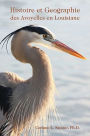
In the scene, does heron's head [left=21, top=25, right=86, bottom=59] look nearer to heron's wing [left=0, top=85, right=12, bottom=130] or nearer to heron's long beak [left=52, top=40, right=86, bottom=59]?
heron's long beak [left=52, top=40, right=86, bottom=59]

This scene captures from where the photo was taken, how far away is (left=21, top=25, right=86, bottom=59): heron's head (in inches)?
294

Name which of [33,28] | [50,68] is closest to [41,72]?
[50,68]

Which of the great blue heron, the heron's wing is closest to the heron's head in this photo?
the great blue heron

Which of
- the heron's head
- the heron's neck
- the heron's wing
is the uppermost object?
the heron's head

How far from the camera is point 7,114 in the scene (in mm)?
7621

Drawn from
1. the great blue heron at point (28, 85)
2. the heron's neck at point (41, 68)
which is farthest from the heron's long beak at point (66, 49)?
the heron's neck at point (41, 68)

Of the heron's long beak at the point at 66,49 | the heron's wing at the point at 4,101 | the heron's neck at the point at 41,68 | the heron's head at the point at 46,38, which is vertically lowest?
the heron's wing at the point at 4,101

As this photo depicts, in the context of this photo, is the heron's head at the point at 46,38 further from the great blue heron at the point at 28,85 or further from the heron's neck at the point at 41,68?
the heron's neck at the point at 41,68

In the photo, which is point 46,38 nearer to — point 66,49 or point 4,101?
point 66,49

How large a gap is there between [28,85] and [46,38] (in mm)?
740

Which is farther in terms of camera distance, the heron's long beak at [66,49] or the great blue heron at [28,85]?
the heron's long beak at [66,49]

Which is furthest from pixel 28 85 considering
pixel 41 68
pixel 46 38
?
pixel 46 38

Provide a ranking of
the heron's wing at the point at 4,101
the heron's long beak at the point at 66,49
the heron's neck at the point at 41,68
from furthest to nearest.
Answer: the heron's long beak at the point at 66,49
the heron's wing at the point at 4,101
the heron's neck at the point at 41,68

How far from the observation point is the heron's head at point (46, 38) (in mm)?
7461
